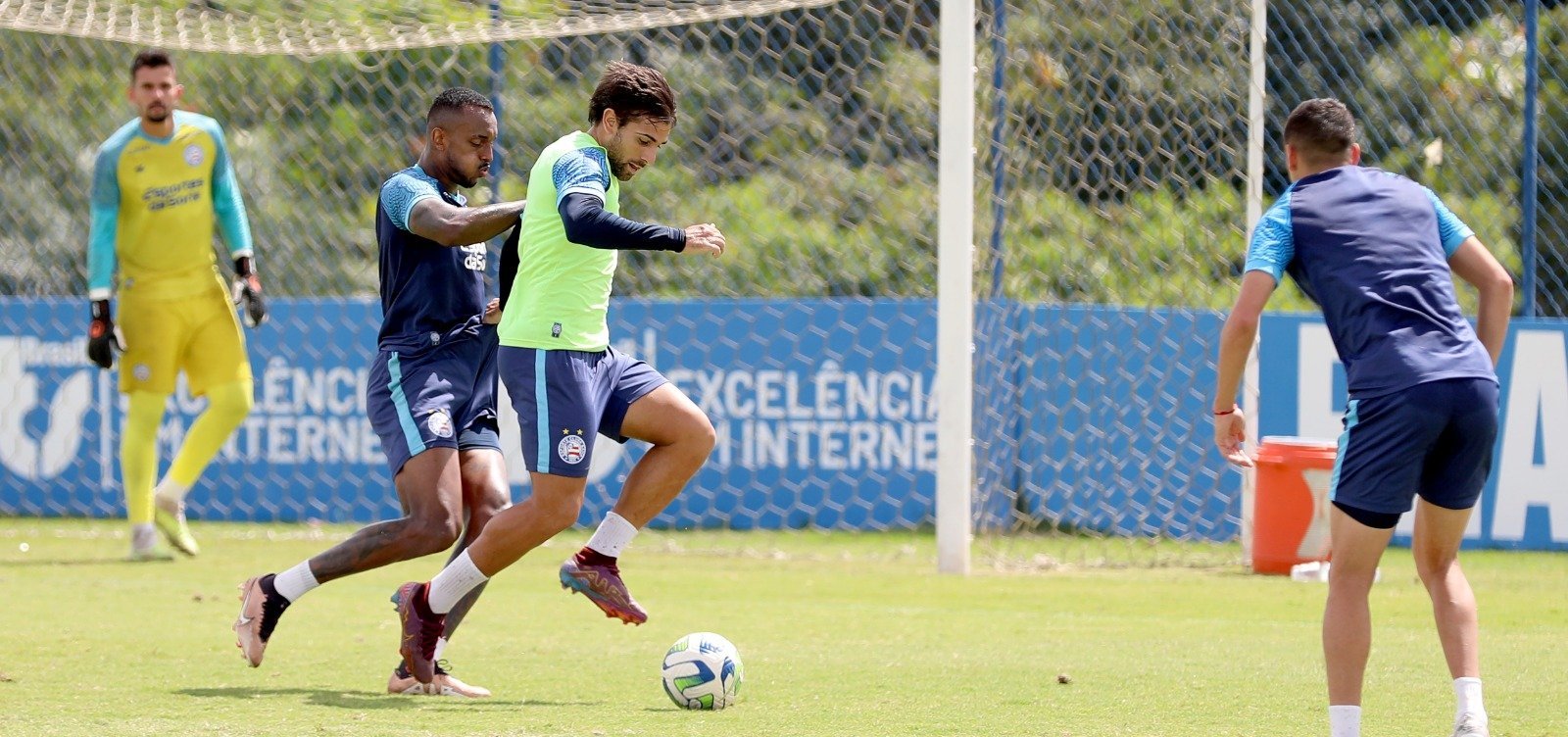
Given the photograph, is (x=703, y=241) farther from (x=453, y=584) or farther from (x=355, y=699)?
(x=355, y=699)

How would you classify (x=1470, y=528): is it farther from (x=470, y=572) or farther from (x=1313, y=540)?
(x=470, y=572)

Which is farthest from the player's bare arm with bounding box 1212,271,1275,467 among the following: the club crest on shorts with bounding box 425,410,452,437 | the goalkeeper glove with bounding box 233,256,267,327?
the goalkeeper glove with bounding box 233,256,267,327

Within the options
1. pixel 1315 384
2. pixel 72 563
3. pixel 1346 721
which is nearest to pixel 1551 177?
pixel 1315 384

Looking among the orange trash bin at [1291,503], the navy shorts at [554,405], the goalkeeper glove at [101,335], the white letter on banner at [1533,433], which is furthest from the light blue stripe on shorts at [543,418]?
the white letter on banner at [1533,433]

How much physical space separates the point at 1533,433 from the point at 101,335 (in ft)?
24.1

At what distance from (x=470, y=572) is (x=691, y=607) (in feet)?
8.22

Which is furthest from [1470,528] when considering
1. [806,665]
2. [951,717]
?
[951,717]

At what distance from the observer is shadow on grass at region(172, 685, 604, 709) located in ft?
17.0

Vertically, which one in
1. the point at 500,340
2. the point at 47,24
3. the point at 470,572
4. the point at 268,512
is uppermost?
the point at 47,24

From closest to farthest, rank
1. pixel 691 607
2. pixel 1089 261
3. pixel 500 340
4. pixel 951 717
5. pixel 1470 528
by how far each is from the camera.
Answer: pixel 951 717 < pixel 500 340 < pixel 691 607 < pixel 1470 528 < pixel 1089 261

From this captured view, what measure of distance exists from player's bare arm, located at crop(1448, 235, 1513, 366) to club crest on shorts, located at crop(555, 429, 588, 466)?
2.40 m

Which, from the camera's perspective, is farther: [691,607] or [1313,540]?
[1313,540]

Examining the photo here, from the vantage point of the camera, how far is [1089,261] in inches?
420

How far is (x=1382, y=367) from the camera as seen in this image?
4.26m
